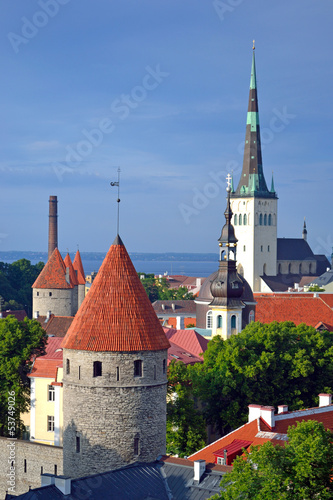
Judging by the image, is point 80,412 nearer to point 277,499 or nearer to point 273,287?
point 277,499

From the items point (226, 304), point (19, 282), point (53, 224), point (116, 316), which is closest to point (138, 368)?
point (116, 316)

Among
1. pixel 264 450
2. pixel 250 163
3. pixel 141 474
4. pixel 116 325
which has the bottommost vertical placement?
pixel 141 474

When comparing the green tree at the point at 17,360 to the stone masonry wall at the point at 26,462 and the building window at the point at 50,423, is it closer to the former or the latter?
the building window at the point at 50,423

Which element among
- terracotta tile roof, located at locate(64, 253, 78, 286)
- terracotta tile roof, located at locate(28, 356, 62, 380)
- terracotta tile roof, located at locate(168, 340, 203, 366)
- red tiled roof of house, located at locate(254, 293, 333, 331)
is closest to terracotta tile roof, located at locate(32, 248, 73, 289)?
terracotta tile roof, located at locate(64, 253, 78, 286)

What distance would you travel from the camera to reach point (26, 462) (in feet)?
109

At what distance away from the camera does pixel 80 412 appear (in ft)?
87.6

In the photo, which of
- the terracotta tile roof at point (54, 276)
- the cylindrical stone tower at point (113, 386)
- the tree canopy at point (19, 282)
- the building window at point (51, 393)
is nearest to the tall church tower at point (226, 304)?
the building window at point (51, 393)

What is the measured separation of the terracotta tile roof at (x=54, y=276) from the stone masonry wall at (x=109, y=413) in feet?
161

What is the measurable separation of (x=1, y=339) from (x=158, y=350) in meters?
15.0

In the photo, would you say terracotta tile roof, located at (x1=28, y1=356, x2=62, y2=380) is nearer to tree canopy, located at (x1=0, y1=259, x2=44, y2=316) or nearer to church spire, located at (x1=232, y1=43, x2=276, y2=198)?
tree canopy, located at (x1=0, y1=259, x2=44, y2=316)

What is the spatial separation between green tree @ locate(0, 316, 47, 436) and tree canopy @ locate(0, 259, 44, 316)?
50.1m

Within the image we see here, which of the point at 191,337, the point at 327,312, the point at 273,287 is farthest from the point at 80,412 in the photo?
the point at 273,287

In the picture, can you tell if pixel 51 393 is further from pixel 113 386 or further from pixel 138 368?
pixel 113 386

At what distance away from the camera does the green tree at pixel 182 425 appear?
35562 millimetres
